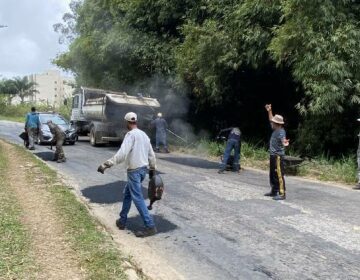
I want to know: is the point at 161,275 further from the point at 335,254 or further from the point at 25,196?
the point at 25,196

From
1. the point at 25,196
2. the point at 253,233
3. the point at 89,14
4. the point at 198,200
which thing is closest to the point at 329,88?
the point at 198,200

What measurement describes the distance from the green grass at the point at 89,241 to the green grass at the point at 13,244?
0.57 meters

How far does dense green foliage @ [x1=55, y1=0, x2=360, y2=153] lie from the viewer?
12.9 meters

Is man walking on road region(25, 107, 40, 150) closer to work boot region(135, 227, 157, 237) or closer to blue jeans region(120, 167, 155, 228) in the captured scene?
blue jeans region(120, 167, 155, 228)

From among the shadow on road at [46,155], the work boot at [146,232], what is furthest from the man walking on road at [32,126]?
the work boot at [146,232]

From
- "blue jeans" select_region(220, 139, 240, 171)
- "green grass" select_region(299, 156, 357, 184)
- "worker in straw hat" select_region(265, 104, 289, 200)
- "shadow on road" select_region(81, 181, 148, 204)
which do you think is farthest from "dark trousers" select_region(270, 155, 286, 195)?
"blue jeans" select_region(220, 139, 240, 171)

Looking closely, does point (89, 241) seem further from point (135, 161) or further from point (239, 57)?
point (239, 57)

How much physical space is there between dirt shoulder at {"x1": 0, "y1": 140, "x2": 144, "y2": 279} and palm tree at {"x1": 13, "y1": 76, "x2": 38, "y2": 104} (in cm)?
6373

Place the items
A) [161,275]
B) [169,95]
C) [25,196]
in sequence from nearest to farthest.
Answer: [161,275] < [25,196] < [169,95]

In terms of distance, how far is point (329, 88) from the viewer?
1257 centimetres

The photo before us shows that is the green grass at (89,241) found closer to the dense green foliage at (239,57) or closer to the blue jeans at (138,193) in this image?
the blue jeans at (138,193)

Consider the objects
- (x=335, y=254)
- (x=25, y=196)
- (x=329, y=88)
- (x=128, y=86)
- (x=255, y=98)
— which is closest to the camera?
(x=335, y=254)

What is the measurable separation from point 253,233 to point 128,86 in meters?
18.2

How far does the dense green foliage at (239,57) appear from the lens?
12914 mm
